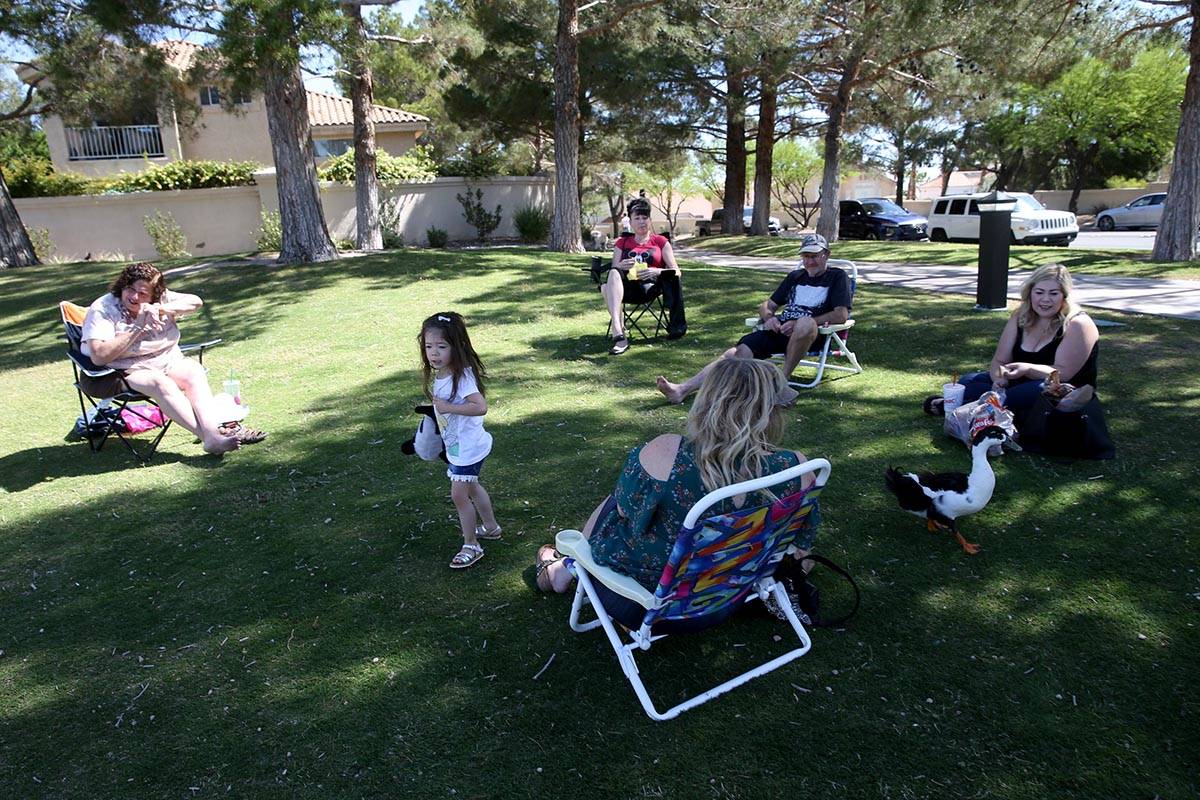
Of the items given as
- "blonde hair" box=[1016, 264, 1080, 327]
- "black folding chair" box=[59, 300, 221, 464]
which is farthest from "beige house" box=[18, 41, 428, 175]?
"blonde hair" box=[1016, 264, 1080, 327]

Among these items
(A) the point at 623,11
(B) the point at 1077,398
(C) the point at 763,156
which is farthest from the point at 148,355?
(C) the point at 763,156

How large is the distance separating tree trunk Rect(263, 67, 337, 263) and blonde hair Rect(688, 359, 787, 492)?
10584 mm

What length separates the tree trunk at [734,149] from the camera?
20703 millimetres

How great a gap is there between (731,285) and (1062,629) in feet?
27.2

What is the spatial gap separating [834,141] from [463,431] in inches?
768

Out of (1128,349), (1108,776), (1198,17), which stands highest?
(1198,17)

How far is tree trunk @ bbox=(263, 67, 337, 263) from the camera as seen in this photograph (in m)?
11.5

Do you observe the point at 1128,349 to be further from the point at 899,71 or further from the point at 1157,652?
the point at 899,71

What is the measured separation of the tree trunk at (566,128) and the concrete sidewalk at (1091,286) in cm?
406

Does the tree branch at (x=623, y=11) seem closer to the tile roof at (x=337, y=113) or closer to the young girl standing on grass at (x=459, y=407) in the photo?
the tile roof at (x=337, y=113)

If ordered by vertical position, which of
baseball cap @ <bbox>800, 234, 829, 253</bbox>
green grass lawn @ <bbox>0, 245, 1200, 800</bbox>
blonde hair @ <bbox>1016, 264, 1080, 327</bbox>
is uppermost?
baseball cap @ <bbox>800, 234, 829, 253</bbox>

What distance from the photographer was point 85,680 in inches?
114

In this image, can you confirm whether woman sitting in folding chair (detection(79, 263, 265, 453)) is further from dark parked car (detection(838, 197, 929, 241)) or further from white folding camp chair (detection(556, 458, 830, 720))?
dark parked car (detection(838, 197, 929, 241))

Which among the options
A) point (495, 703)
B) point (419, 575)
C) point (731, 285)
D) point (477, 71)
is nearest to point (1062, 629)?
point (495, 703)
